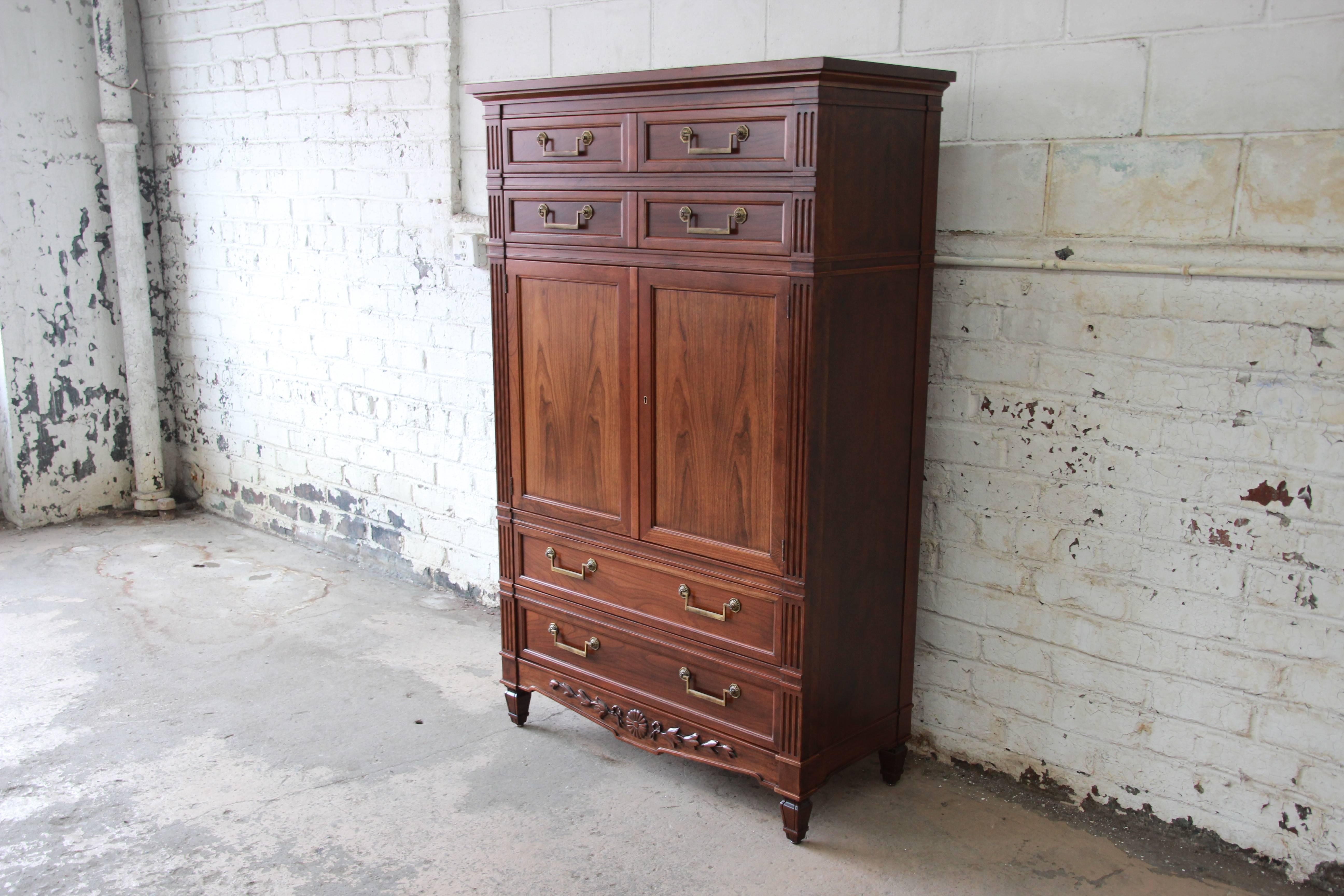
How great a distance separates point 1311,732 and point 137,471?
448 cm

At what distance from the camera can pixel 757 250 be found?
220cm

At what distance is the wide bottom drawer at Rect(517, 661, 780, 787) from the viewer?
2459 mm

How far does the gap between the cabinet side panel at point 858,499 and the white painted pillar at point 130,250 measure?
11.6 feet

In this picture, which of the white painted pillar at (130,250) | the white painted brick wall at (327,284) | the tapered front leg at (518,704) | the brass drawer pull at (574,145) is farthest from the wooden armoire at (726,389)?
the white painted pillar at (130,250)

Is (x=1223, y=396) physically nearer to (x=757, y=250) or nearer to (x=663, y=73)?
(x=757, y=250)

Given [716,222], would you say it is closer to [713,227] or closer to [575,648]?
[713,227]

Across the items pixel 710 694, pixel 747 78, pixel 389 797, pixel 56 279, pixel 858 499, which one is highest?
pixel 747 78

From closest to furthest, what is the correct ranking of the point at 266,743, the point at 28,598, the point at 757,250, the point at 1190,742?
the point at 757,250 < the point at 1190,742 < the point at 266,743 < the point at 28,598

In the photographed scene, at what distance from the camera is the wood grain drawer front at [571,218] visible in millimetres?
2408

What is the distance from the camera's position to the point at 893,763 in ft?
8.74

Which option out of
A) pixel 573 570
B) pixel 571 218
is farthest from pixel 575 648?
pixel 571 218

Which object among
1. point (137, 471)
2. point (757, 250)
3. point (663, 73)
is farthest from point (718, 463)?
point (137, 471)

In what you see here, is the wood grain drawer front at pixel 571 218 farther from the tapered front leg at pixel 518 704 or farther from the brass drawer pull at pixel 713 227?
the tapered front leg at pixel 518 704

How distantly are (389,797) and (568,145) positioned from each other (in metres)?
1.58
